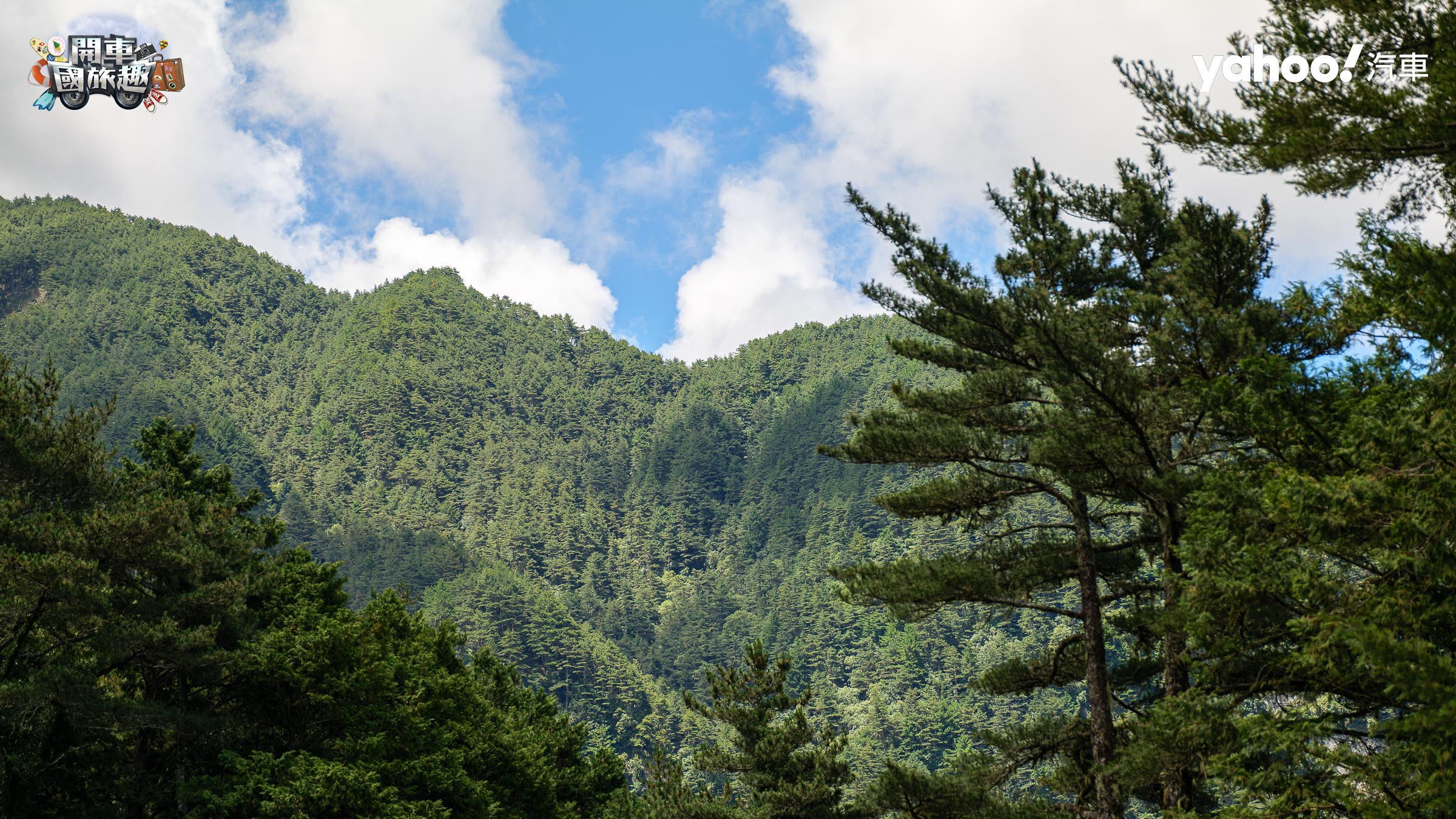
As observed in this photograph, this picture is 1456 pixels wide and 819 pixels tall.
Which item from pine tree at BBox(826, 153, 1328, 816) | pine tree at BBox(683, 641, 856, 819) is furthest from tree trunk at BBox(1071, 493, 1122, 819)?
pine tree at BBox(683, 641, 856, 819)

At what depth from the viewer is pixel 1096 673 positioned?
1388 cm

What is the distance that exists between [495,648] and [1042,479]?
11887 centimetres

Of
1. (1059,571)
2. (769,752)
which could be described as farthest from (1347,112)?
(769,752)

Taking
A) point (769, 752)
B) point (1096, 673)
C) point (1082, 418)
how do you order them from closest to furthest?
point (1082, 418)
point (1096, 673)
point (769, 752)

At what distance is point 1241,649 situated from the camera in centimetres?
941

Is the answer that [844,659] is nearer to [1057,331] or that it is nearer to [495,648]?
[495,648]

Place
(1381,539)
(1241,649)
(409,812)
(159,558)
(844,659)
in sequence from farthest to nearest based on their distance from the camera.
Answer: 1. (844,659)
2. (409,812)
3. (159,558)
4. (1241,649)
5. (1381,539)

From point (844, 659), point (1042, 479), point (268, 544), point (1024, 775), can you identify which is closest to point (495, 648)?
point (844, 659)

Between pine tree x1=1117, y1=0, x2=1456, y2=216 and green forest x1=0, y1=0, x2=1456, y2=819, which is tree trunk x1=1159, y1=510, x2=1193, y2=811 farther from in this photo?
pine tree x1=1117, y1=0, x2=1456, y2=216

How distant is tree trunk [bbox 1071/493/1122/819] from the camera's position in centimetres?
1320

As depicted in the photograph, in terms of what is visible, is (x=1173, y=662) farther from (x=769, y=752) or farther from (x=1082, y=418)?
(x=769, y=752)

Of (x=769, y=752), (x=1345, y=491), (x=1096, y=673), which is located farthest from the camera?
(x=769, y=752)

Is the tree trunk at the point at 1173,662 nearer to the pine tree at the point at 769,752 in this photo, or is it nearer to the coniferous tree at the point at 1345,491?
the coniferous tree at the point at 1345,491

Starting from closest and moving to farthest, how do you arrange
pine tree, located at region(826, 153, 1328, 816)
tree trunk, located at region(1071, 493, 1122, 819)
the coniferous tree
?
1. the coniferous tree
2. pine tree, located at region(826, 153, 1328, 816)
3. tree trunk, located at region(1071, 493, 1122, 819)
